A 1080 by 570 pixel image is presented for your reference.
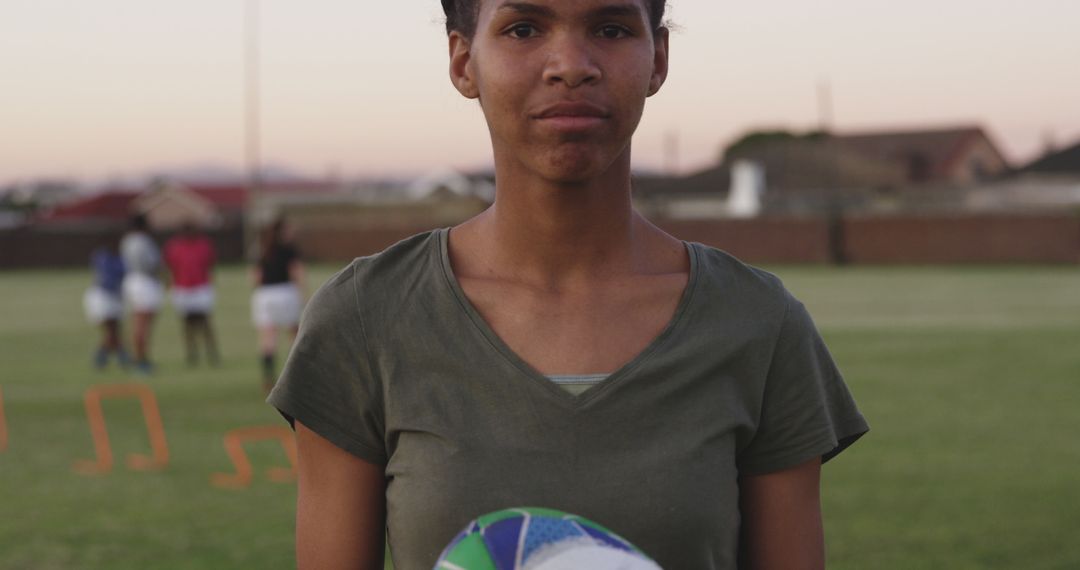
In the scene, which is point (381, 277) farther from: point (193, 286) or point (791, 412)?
point (193, 286)

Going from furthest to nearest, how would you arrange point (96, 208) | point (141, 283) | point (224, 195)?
point (224, 195)
point (96, 208)
point (141, 283)

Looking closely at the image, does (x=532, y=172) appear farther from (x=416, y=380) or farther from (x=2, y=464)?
(x=2, y=464)

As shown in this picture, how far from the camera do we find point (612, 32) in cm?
209

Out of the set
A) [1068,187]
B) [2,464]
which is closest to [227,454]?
[2,464]

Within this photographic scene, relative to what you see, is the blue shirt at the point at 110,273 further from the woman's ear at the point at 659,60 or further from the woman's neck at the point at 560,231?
the woman's ear at the point at 659,60

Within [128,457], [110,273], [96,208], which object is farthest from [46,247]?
[96,208]

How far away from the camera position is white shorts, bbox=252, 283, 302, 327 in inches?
639

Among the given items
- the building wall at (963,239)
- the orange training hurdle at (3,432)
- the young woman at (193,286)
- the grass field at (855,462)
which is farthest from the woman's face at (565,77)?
the building wall at (963,239)

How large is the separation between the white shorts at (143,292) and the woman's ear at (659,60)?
17480mm

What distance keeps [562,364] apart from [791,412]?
36 cm

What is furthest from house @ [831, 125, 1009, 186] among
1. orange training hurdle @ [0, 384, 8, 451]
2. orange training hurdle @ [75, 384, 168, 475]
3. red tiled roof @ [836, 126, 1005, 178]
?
orange training hurdle @ [75, 384, 168, 475]

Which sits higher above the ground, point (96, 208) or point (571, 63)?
point (571, 63)

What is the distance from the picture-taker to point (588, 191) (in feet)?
7.16

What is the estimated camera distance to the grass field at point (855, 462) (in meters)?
7.97
